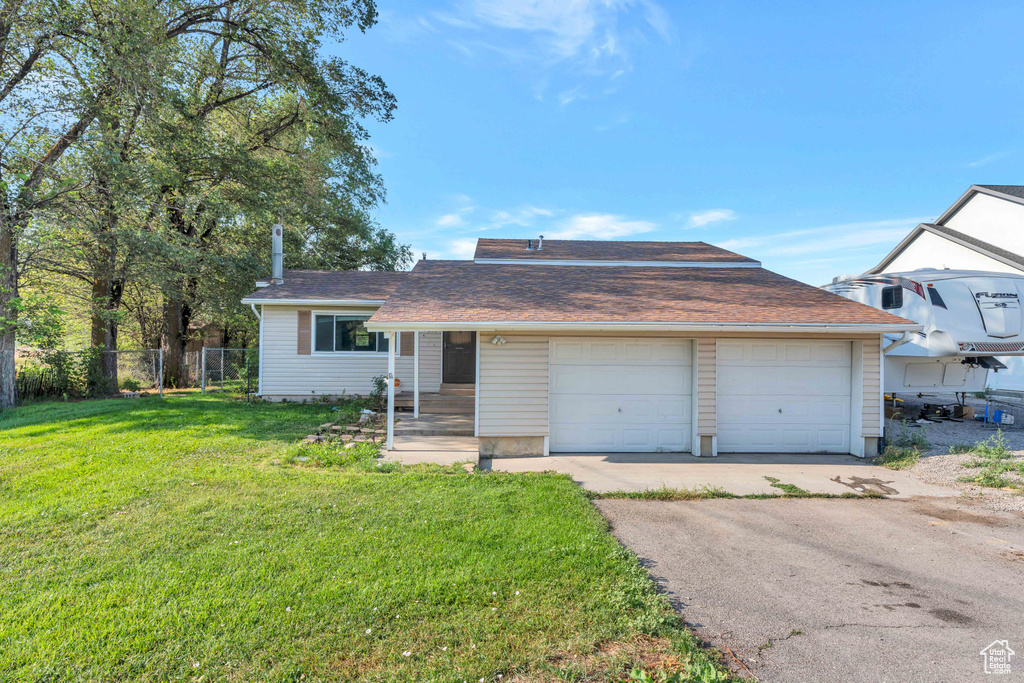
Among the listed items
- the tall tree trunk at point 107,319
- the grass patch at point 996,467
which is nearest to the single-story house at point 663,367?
the grass patch at point 996,467

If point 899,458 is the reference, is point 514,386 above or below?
above

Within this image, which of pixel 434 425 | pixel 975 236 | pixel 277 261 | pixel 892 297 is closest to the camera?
pixel 434 425

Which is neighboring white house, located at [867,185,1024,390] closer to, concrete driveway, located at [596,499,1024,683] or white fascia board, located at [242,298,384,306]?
concrete driveway, located at [596,499,1024,683]

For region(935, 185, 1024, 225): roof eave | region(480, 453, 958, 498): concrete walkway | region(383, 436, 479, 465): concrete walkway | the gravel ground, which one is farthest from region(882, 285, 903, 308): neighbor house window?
region(935, 185, 1024, 225): roof eave

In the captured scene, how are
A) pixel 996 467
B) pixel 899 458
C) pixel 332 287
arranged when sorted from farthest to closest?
pixel 332 287 < pixel 899 458 < pixel 996 467

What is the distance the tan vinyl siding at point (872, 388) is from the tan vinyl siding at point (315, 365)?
30.1 ft

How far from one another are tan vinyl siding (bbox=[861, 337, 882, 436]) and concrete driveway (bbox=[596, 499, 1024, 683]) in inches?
88.1

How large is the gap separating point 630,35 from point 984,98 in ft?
35.1

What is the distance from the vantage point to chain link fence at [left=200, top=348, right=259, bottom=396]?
1535 centimetres

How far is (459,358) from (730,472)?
7812 millimetres

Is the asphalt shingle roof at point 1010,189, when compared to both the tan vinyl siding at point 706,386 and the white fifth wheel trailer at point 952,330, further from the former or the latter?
the tan vinyl siding at point 706,386

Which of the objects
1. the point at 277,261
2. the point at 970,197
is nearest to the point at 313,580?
the point at 277,261

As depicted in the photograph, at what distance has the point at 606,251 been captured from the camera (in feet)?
42.5

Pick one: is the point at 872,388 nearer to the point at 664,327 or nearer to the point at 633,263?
the point at 664,327
